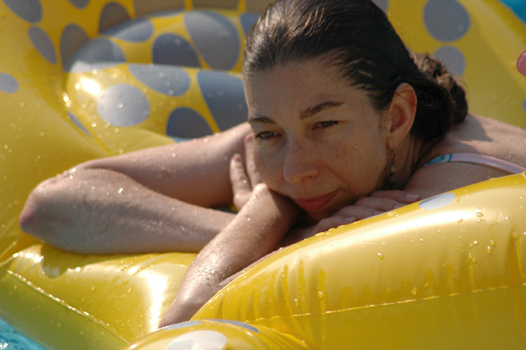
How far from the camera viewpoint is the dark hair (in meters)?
1.26

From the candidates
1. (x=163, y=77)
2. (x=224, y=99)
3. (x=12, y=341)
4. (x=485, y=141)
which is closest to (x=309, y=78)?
(x=485, y=141)

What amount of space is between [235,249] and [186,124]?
3.92 feet

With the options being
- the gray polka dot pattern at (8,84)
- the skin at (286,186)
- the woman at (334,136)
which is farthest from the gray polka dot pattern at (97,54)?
the woman at (334,136)

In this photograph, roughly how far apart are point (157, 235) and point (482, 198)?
1019 mm

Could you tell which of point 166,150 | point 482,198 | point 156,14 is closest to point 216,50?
point 156,14

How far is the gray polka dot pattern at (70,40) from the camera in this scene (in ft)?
8.61

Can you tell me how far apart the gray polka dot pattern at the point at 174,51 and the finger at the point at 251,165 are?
100 centimetres

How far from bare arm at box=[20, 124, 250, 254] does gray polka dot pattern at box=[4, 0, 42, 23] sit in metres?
1.00

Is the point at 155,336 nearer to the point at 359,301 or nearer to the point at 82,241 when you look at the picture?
the point at 359,301

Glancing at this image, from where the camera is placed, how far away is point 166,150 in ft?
6.41

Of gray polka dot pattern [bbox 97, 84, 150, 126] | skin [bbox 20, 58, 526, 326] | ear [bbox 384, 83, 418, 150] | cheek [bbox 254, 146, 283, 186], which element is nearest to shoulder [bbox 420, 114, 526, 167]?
skin [bbox 20, 58, 526, 326]

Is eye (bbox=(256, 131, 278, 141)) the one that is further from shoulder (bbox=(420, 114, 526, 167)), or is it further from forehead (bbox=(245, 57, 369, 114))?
shoulder (bbox=(420, 114, 526, 167))

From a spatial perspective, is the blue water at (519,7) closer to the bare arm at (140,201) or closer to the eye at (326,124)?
the bare arm at (140,201)

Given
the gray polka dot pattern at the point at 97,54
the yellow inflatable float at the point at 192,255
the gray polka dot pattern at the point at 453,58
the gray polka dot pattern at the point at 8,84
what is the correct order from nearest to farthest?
1. the yellow inflatable float at the point at 192,255
2. the gray polka dot pattern at the point at 8,84
3. the gray polka dot pattern at the point at 453,58
4. the gray polka dot pattern at the point at 97,54
